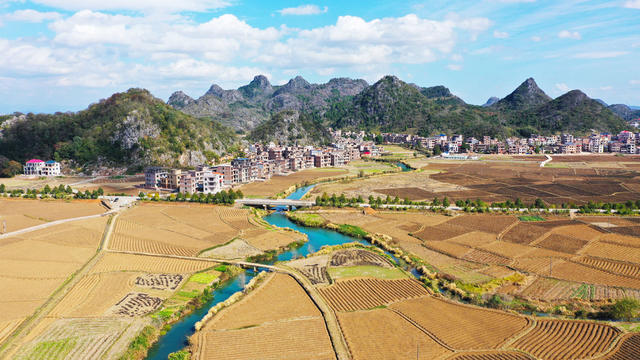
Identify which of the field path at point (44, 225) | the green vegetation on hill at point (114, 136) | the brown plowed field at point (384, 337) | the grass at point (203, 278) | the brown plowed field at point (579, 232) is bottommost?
the brown plowed field at point (384, 337)

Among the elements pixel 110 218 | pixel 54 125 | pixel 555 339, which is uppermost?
pixel 54 125

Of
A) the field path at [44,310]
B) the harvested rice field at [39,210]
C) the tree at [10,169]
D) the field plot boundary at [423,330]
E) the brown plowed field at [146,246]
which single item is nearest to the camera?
the field path at [44,310]

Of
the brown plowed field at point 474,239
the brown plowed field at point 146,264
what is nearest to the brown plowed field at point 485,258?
the brown plowed field at point 474,239

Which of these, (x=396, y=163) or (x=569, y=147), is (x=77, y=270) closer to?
(x=396, y=163)

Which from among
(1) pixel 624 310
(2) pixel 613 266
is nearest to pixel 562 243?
(2) pixel 613 266

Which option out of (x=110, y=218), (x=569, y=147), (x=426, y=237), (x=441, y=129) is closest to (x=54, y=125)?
(x=110, y=218)

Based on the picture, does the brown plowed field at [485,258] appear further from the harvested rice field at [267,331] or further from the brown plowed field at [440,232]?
the harvested rice field at [267,331]

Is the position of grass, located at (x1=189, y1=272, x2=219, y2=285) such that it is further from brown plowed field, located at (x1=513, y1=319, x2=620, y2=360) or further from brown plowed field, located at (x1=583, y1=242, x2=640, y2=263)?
brown plowed field, located at (x1=583, y1=242, x2=640, y2=263)

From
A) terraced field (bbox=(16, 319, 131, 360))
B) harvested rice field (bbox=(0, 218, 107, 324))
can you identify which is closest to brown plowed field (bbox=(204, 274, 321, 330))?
terraced field (bbox=(16, 319, 131, 360))
